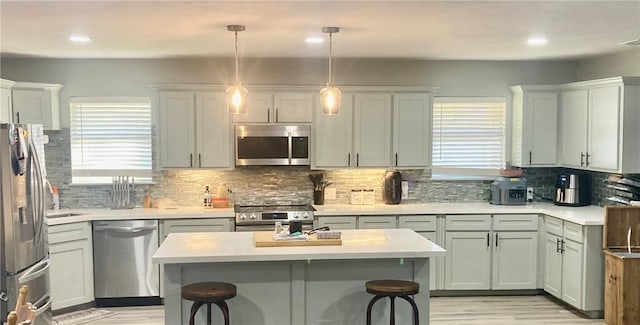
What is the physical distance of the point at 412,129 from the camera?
6094mm

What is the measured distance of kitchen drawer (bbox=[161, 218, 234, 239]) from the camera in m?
5.64

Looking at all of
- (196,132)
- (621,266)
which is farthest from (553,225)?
(196,132)

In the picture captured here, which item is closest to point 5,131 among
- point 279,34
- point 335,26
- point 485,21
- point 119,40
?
A: point 119,40

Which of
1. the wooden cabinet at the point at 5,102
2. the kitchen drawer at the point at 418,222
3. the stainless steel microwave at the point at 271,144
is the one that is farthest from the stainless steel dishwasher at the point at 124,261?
the kitchen drawer at the point at 418,222

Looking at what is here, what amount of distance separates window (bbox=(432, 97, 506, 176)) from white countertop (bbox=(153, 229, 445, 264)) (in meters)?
2.38

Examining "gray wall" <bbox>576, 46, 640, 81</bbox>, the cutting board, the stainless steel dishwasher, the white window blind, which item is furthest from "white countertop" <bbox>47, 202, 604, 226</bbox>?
the cutting board

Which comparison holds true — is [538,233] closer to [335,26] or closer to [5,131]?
[335,26]

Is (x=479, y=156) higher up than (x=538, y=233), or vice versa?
(x=479, y=156)

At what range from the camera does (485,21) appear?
13.1 feet

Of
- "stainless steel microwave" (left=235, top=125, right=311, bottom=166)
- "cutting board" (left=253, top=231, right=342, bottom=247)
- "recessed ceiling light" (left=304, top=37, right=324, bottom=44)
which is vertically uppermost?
"recessed ceiling light" (left=304, top=37, right=324, bottom=44)

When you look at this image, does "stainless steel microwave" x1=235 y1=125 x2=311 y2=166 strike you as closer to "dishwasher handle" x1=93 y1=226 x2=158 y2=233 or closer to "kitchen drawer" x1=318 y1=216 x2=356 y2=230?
"kitchen drawer" x1=318 y1=216 x2=356 y2=230

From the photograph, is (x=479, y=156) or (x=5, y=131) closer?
(x=5, y=131)

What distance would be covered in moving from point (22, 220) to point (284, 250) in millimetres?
1775

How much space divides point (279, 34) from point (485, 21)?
4.94 ft
